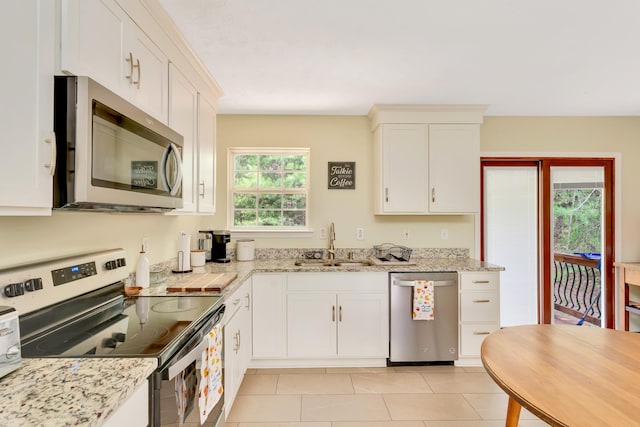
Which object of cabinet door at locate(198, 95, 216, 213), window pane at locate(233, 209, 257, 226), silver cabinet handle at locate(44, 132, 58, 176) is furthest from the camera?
window pane at locate(233, 209, 257, 226)

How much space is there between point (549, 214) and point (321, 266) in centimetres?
248

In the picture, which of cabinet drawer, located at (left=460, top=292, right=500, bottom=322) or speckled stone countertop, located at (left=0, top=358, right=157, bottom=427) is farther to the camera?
cabinet drawer, located at (left=460, top=292, right=500, bottom=322)

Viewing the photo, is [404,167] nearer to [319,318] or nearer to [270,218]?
[270,218]

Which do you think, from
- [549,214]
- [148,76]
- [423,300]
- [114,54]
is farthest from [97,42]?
[549,214]

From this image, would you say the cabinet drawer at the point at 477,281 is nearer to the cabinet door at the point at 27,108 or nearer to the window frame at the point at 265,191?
the window frame at the point at 265,191

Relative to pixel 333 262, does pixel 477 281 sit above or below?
below

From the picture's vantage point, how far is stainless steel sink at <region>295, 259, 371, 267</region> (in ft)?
10.0

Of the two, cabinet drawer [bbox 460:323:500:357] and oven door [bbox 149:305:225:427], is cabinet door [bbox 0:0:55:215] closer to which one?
oven door [bbox 149:305:225:427]

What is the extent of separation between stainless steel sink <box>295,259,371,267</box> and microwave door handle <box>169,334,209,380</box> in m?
1.63

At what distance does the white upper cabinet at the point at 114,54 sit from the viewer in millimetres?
1079

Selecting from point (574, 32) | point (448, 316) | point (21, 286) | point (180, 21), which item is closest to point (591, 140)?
point (574, 32)

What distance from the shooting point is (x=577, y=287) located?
345 cm

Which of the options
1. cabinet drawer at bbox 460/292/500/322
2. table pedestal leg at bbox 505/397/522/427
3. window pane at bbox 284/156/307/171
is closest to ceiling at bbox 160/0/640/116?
window pane at bbox 284/156/307/171

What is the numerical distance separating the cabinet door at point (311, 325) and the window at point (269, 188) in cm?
90
